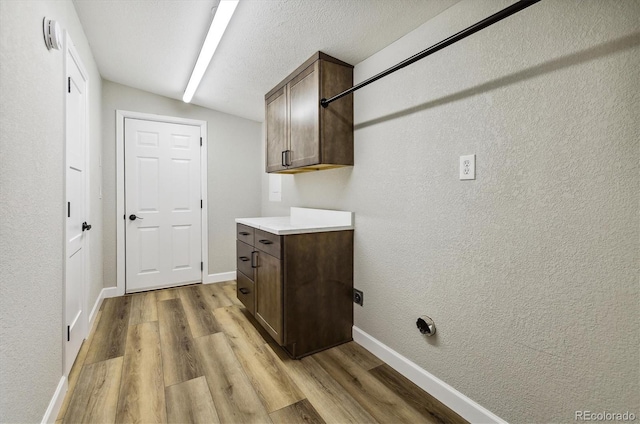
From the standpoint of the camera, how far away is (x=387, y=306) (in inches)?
77.2

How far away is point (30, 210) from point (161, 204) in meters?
2.35

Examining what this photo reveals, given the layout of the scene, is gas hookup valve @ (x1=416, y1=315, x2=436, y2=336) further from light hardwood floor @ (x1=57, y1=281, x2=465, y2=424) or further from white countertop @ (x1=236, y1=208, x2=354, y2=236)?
white countertop @ (x1=236, y1=208, x2=354, y2=236)

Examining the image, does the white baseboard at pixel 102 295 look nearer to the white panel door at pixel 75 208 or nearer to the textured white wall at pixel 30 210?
the white panel door at pixel 75 208

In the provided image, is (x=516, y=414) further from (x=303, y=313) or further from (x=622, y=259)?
(x=303, y=313)

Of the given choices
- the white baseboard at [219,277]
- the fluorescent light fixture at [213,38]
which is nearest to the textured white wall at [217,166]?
the white baseboard at [219,277]

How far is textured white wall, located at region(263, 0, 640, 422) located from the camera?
3.33 ft

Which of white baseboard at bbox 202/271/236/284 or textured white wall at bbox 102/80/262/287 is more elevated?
textured white wall at bbox 102/80/262/287

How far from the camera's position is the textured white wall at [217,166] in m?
3.22

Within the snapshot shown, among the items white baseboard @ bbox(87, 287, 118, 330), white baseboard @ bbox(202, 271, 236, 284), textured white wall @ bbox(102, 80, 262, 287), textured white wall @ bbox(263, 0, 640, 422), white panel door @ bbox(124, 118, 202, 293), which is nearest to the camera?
textured white wall @ bbox(263, 0, 640, 422)

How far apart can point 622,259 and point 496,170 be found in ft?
1.77

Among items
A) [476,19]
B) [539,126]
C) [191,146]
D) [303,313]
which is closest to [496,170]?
[539,126]

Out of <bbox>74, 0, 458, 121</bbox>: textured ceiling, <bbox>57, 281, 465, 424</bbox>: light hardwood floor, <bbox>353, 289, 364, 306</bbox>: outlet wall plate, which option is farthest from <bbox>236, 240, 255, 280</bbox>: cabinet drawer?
<bbox>74, 0, 458, 121</bbox>: textured ceiling

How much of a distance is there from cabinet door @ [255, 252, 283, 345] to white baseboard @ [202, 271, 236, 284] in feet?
5.26

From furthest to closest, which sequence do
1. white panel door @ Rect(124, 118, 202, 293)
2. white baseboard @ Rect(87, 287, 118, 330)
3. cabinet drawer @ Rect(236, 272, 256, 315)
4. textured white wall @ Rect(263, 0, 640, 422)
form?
white panel door @ Rect(124, 118, 202, 293)
white baseboard @ Rect(87, 287, 118, 330)
cabinet drawer @ Rect(236, 272, 256, 315)
textured white wall @ Rect(263, 0, 640, 422)
